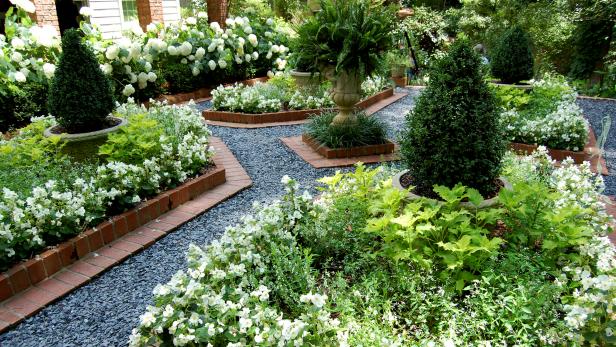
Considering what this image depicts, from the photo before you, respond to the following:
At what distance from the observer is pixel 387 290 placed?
Answer: 235cm

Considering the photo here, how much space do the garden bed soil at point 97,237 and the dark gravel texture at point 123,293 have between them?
28 cm

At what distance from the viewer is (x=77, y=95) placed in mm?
4133

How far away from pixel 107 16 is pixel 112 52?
18.8 feet

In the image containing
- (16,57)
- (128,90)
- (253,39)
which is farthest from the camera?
(253,39)

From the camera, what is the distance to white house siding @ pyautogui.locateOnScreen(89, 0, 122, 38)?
1127cm

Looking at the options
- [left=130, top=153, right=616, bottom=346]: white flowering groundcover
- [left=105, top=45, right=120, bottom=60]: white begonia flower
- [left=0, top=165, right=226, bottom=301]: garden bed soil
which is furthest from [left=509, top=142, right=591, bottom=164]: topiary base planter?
[left=105, top=45, right=120, bottom=60]: white begonia flower

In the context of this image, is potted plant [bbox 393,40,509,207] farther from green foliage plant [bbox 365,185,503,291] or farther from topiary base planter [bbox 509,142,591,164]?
topiary base planter [bbox 509,142,591,164]

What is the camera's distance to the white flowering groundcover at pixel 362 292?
1.88 meters

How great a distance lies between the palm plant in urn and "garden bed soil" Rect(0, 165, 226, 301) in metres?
1.82

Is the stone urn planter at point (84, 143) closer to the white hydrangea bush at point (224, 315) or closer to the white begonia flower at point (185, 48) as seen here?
the white hydrangea bush at point (224, 315)

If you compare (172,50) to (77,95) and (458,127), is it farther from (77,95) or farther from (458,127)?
(458,127)

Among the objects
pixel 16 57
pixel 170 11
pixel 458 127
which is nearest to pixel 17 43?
pixel 16 57

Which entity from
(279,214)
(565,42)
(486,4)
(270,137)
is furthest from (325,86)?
(486,4)

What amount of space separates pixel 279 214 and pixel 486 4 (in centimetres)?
1355
